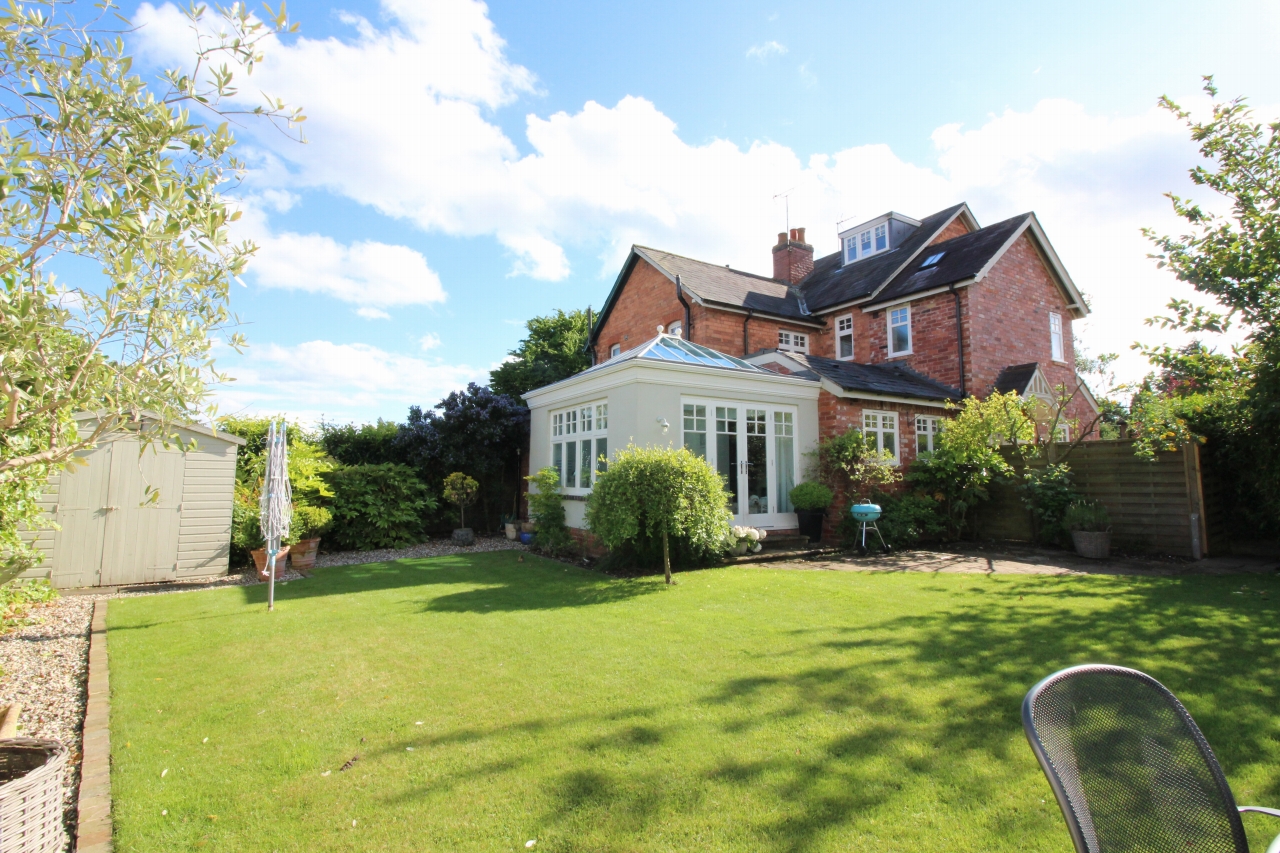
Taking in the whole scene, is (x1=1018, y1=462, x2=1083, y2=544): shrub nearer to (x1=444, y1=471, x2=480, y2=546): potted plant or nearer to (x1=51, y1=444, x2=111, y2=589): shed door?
(x1=444, y1=471, x2=480, y2=546): potted plant

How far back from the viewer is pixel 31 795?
2.43 meters

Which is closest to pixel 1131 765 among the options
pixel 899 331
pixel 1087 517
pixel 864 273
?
pixel 1087 517

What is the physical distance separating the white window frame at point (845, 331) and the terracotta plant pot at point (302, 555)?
50.8 feet

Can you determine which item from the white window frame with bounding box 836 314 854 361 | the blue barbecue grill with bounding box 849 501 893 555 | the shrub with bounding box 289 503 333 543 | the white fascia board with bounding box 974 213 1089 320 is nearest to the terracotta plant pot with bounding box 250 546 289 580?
the shrub with bounding box 289 503 333 543

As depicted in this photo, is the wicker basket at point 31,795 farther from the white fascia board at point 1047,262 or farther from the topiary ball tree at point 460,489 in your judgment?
the white fascia board at point 1047,262

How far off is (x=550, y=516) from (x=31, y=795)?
10051mm

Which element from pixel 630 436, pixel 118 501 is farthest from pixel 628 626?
pixel 118 501

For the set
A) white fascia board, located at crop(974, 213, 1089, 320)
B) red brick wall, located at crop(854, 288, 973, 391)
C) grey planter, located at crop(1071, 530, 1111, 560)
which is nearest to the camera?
grey planter, located at crop(1071, 530, 1111, 560)

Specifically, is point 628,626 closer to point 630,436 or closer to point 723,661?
point 723,661

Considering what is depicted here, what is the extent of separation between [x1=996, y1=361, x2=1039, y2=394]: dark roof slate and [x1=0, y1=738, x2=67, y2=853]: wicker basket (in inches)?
734

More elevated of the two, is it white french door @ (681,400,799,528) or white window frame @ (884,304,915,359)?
white window frame @ (884,304,915,359)

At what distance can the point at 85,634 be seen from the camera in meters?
6.67

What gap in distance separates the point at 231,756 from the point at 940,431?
1416 cm

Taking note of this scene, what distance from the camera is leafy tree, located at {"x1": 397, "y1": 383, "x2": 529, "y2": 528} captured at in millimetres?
14906
